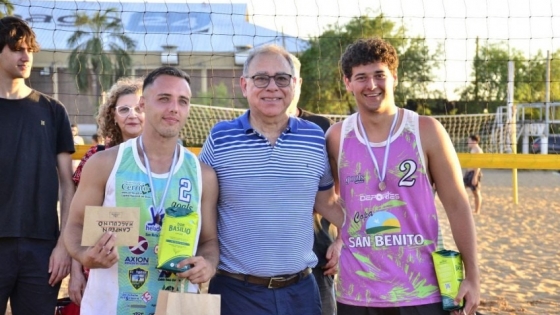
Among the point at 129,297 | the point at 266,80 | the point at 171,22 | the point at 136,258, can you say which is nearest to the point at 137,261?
the point at 136,258

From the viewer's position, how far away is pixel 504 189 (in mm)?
22453

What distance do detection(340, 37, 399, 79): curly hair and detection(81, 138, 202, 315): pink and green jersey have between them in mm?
975

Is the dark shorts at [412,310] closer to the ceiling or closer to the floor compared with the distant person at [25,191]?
closer to the floor

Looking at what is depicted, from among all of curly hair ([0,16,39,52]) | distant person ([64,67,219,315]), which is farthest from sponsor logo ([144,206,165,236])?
curly hair ([0,16,39,52])

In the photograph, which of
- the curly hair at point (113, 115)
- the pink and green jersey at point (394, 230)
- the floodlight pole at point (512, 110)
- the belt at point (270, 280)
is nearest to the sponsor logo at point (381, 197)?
the pink and green jersey at point (394, 230)

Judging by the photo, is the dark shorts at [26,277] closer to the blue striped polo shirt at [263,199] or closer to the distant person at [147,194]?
the distant person at [147,194]

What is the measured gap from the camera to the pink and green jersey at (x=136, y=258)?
2.98 meters

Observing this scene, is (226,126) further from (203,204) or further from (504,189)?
(504,189)

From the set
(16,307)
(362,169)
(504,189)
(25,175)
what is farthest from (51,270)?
(504,189)

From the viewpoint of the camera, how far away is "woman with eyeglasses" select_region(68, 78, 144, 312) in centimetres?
394

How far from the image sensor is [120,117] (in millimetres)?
3973

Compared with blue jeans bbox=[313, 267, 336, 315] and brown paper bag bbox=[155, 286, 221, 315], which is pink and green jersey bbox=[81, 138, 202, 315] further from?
blue jeans bbox=[313, 267, 336, 315]

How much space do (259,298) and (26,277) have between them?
4.62ft

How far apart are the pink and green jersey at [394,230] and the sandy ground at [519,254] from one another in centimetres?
411
